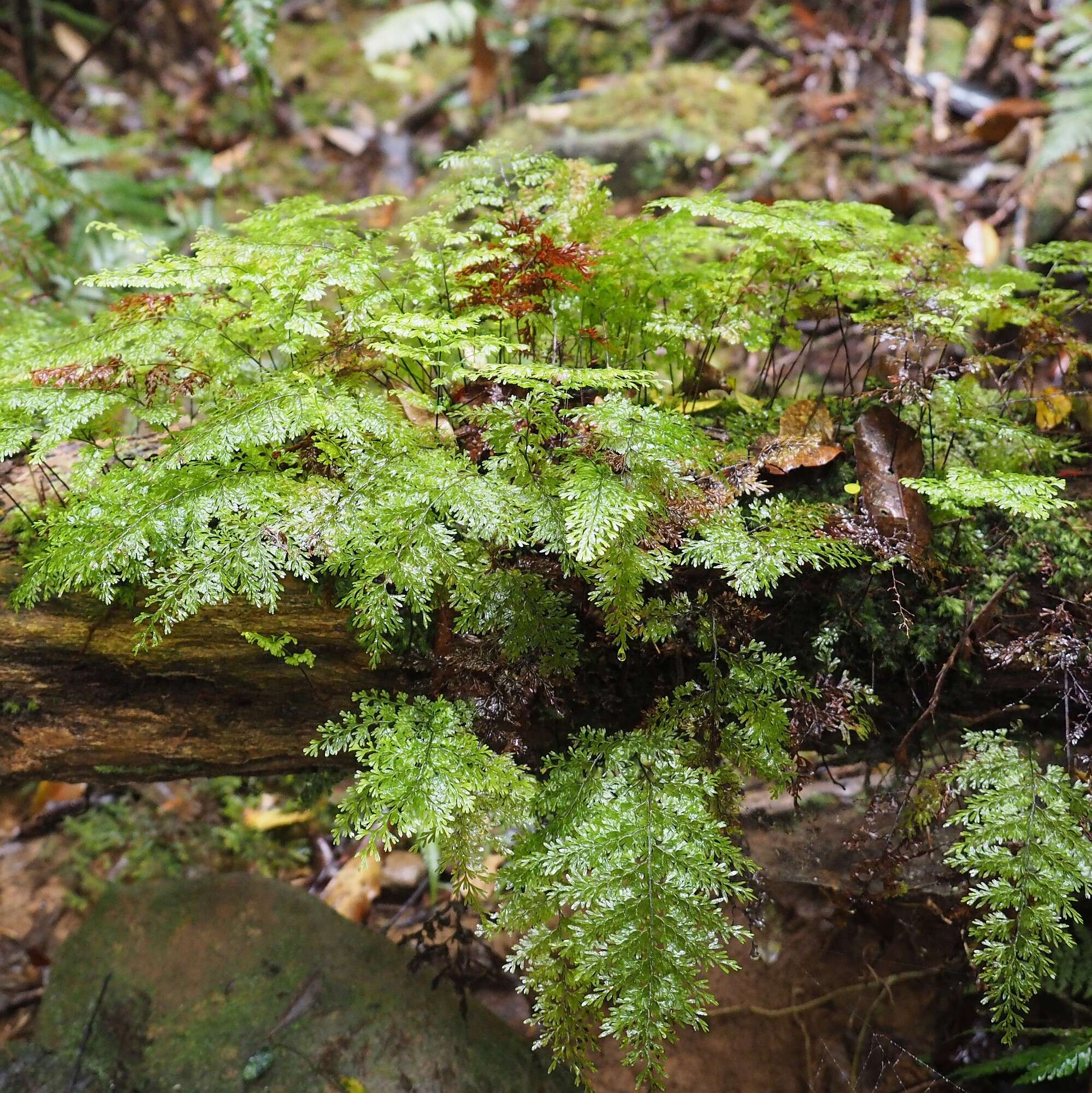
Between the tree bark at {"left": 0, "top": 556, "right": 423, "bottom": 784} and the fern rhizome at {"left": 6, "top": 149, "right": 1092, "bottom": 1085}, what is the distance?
9 centimetres

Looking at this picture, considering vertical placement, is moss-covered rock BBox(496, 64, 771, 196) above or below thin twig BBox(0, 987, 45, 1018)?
above

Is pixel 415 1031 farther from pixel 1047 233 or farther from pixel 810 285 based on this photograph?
pixel 1047 233

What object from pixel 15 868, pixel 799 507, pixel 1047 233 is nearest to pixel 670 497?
pixel 799 507

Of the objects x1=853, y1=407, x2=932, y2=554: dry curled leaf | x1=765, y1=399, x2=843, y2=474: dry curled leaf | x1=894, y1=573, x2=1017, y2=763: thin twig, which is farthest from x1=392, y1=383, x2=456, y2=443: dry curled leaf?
x1=894, y1=573, x2=1017, y2=763: thin twig

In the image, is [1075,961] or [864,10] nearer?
[1075,961]

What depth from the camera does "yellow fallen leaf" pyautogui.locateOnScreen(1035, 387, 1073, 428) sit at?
8.41ft

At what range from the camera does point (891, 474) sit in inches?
88.4

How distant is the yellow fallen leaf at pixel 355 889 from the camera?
3674 millimetres

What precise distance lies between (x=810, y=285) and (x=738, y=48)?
5.09 meters

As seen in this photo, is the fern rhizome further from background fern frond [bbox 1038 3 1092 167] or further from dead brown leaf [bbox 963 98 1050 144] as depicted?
dead brown leaf [bbox 963 98 1050 144]

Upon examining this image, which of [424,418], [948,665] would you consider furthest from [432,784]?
[948,665]

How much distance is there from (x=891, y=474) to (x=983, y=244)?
3.36m

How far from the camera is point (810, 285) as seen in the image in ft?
8.07

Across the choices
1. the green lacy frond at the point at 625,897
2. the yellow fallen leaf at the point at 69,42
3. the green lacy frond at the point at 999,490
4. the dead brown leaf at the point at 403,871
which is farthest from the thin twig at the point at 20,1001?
the yellow fallen leaf at the point at 69,42
